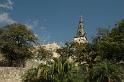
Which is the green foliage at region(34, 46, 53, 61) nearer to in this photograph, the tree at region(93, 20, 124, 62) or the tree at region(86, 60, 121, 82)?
the tree at region(93, 20, 124, 62)

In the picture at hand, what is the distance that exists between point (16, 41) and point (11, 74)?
10.3m

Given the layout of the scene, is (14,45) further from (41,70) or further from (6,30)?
(41,70)

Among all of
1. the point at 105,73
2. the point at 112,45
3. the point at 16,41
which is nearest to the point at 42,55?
the point at 16,41

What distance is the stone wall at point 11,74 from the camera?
57.5 m

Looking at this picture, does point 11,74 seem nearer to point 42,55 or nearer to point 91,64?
point 91,64

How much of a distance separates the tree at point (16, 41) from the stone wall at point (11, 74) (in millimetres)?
7909

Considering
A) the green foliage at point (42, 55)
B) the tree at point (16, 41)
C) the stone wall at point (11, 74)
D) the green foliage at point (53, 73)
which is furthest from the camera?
the green foliage at point (42, 55)

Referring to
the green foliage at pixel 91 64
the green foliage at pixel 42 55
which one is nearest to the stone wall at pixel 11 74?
the green foliage at pixel 91 64

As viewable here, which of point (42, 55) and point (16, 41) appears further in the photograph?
point (42, 55)

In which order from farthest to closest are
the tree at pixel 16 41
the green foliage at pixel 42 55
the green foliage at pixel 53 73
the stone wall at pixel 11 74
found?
the green foliage at pixel 42 55 < the tree at pixel 16 41 < the stone wall at pixel 11 74 < the green foliage at pixel 53 73

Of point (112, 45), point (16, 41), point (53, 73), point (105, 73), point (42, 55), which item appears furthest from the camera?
point (42, 55)

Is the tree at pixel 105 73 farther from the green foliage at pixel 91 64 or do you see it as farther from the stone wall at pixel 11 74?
the stone wall at pixel 11 74

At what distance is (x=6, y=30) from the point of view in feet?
223

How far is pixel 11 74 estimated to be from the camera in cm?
5794
